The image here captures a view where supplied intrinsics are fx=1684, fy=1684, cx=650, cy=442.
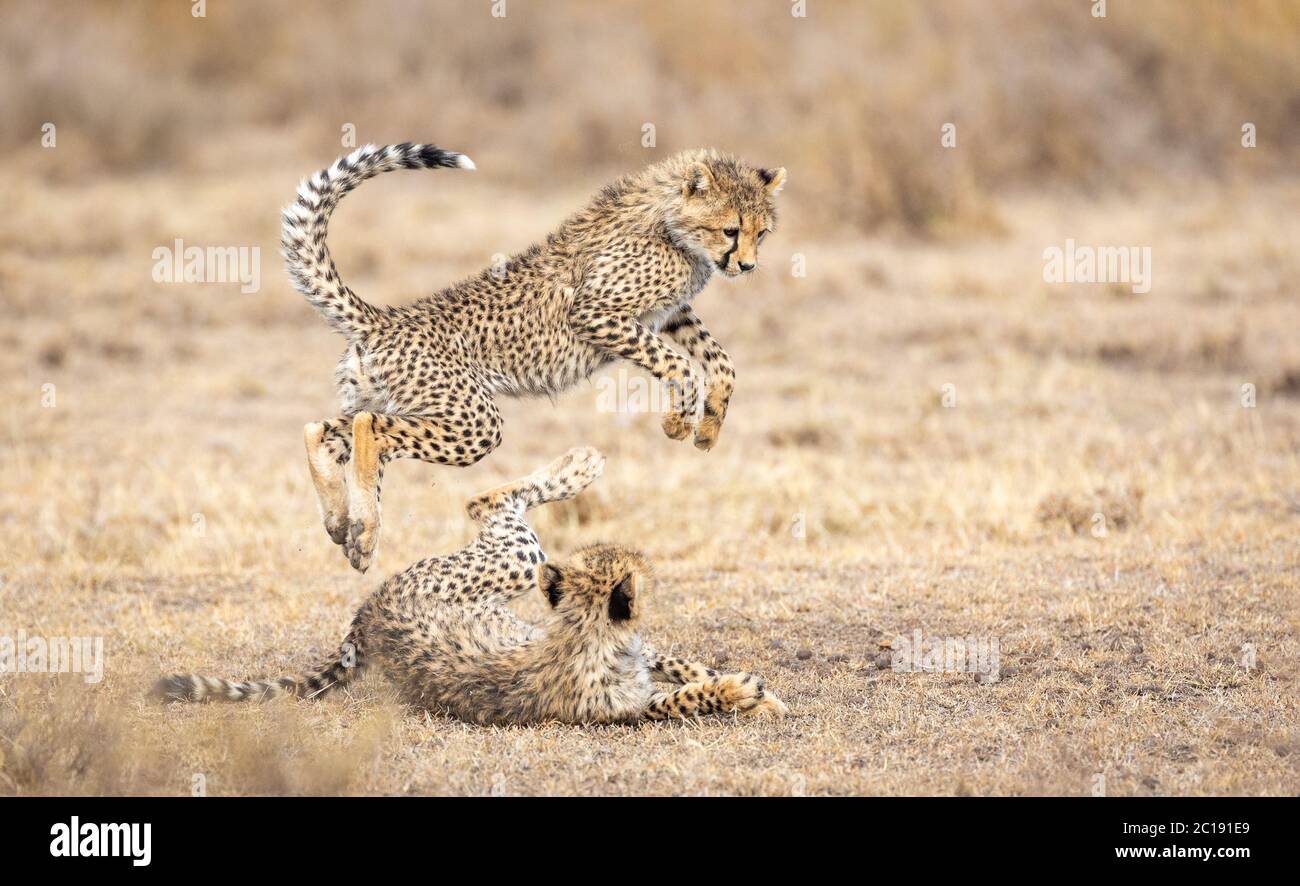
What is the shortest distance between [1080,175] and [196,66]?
12.9 m

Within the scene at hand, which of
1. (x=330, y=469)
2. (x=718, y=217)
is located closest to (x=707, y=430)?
(x=718, y=217)

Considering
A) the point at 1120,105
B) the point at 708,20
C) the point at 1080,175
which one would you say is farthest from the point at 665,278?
the point at 708,20

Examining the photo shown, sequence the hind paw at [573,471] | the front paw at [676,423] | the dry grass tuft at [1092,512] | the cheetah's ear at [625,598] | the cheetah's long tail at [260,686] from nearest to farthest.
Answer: the cheetah's ear at [625,598]
the cheetah's long tail at [260,686]
the front paw at [676,423]
the hind paw at [573,471]
the dry grass tuft at [1092,512]

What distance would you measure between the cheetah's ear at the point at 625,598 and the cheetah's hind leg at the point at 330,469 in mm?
1336

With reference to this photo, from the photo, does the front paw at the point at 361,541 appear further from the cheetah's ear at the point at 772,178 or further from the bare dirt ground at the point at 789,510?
the cheetah's ear at the point at 772,178

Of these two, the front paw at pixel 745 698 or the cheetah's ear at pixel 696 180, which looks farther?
the cheetah's ear at pixel 696 180

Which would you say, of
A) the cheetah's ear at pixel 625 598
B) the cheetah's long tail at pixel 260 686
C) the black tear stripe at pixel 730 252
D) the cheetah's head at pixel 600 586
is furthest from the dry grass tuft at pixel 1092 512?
the cheetah's long tail at pixel 260 686

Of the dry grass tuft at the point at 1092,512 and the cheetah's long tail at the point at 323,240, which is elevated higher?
the cheetah's long tail at the point at 323,240

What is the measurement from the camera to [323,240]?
6.64 metres

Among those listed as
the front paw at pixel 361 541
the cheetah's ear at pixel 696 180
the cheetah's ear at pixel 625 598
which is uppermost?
the cheetah's ear at pixel 696 180

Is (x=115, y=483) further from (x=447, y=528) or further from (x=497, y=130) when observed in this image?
(x=497, y=130)

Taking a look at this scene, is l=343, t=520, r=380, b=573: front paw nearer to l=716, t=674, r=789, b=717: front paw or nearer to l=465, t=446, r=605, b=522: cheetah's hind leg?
l=465, t=446, r=605, b=522: cheetah's hind leg

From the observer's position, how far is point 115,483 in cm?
951

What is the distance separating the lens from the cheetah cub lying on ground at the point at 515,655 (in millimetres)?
5527
